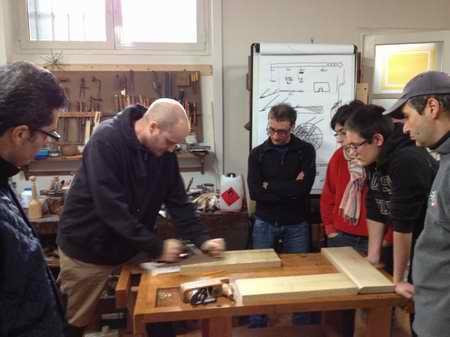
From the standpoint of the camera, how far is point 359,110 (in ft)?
5.51

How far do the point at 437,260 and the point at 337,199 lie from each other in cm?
111

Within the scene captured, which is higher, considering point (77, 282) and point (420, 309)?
point (420, 309)

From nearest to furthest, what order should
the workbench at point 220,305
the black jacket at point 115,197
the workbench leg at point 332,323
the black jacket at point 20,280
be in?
the black jacket at point 20,280 → the workbench at point 220,305 → the black jacket at point 115,197 → the workbench leg at point 332,323

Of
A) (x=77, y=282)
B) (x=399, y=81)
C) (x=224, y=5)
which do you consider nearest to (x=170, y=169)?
(x=77, y=282)

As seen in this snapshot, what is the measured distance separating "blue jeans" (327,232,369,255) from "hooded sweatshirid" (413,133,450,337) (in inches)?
33.2

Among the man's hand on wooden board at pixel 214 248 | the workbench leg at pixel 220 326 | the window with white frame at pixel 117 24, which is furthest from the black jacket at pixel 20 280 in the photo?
the window with white frame at pixel 117 24

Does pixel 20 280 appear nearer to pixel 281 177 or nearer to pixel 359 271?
pixel 359 271

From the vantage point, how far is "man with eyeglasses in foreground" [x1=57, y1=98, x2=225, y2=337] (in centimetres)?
162

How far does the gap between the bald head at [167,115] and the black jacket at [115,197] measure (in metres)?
0.12

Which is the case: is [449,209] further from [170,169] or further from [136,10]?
[136,10]

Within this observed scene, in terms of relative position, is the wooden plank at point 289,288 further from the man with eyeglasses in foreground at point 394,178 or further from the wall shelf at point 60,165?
the wall shelf at point 60,165

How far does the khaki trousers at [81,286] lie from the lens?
1772 mm

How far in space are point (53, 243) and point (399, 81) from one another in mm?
2942

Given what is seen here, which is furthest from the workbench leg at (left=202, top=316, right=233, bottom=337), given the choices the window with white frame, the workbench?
the window with white frame
